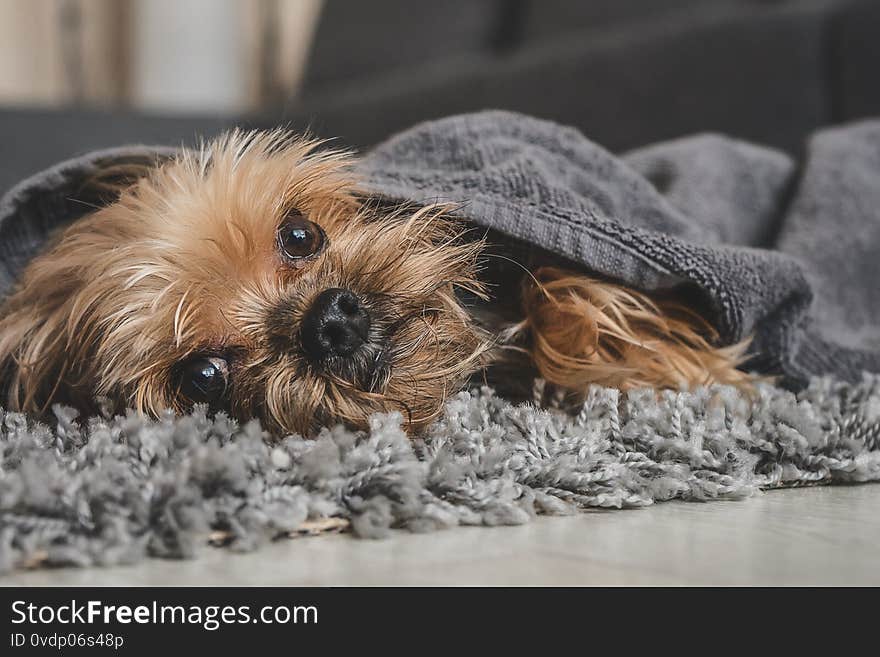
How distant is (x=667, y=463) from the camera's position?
95cm

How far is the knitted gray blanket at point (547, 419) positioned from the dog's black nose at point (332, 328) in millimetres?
103

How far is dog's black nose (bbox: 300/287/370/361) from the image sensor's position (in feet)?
3.32

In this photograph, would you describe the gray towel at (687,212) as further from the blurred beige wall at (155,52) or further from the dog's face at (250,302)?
the blurred beige wall at (155,52)

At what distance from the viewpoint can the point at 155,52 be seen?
4.07m

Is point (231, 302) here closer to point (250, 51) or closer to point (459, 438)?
point (459, 438)

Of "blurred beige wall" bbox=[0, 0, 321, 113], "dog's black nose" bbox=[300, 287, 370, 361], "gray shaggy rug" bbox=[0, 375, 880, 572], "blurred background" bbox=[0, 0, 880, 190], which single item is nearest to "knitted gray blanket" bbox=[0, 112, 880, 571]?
"gray shaggy rug" bbox=[0, 375, 880, 572]

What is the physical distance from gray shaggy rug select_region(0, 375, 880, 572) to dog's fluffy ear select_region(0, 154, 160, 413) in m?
0.06

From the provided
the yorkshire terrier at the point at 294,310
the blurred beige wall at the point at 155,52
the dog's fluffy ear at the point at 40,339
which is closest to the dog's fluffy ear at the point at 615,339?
the yorkshire terrier at the point at 294,310

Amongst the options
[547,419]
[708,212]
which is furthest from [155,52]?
[547,419]

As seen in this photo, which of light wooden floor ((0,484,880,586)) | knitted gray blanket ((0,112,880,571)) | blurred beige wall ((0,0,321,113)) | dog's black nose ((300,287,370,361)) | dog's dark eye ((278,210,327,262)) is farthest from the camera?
blurred beige wall ((0,0,321,113))

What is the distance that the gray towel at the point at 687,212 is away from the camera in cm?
115

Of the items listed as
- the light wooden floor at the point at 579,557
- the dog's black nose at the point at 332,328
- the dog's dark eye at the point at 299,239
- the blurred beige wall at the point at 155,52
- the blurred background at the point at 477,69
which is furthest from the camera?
the blurred beige wall at the point at 155,52

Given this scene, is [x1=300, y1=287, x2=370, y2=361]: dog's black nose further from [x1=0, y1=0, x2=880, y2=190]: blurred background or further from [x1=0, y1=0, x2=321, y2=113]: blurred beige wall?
[x1=0, y1=0, x2=321, y2=113]: blurred beige wall
